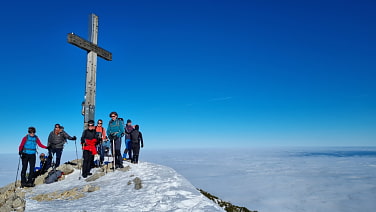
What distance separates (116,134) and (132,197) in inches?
161

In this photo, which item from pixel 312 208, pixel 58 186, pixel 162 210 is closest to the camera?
pixel 162 210

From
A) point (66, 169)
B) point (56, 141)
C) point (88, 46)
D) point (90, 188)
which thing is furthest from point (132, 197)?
point (88, 46)

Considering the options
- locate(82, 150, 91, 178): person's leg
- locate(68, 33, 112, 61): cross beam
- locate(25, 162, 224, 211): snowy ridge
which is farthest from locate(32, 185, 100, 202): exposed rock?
locate(68, 33, 112, 61): cross beam

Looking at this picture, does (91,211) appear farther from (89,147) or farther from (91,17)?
(91,17)

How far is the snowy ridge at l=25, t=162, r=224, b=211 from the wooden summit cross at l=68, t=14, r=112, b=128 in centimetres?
347

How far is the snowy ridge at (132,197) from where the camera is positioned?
16.3 feet

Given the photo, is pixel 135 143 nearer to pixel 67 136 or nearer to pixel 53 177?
pixel 67 136

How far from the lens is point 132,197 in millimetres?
5727

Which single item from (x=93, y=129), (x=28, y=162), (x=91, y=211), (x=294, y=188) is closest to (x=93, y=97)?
(x=93, y=129)

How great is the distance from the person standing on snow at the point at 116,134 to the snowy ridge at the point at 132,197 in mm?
1162

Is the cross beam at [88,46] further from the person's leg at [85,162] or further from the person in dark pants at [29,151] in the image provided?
the person's leg at [85,162]

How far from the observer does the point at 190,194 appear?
5617 mm

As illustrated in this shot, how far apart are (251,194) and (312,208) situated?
1490 inches

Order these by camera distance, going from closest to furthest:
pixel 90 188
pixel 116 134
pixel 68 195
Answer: pixel 68 195
pixel 90 188
pixel 116 134
